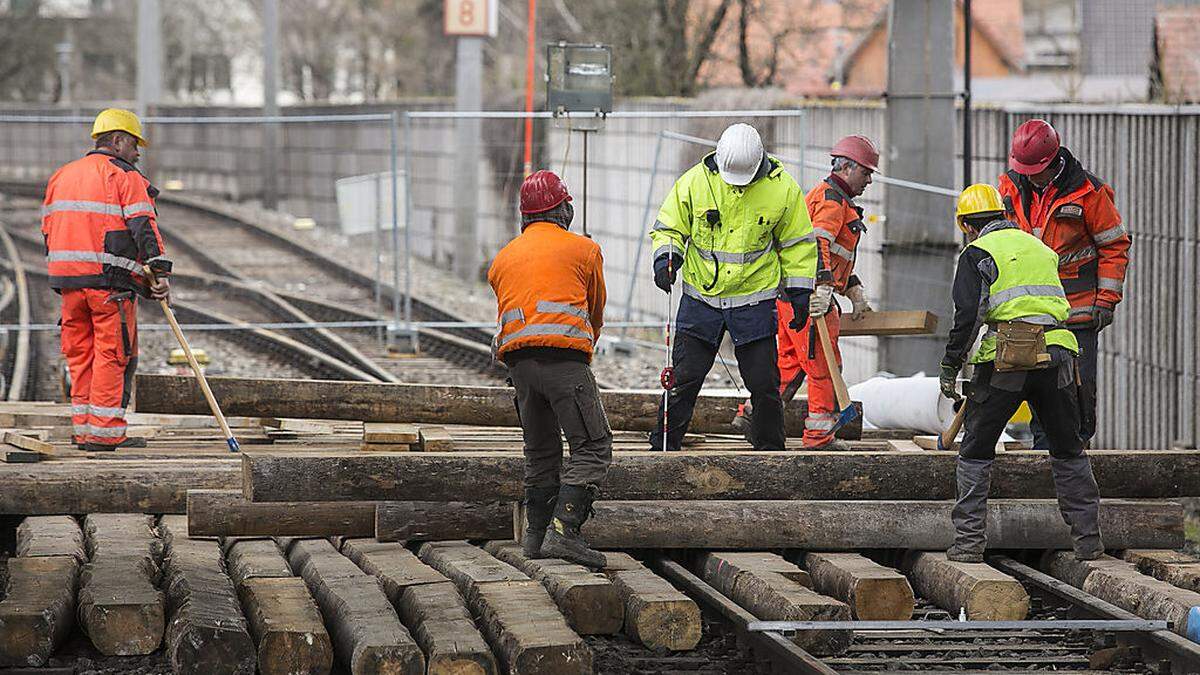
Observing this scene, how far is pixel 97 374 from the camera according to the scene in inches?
409

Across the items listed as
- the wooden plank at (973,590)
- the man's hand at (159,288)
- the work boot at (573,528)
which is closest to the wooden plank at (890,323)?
the wooden plank at (973,590)

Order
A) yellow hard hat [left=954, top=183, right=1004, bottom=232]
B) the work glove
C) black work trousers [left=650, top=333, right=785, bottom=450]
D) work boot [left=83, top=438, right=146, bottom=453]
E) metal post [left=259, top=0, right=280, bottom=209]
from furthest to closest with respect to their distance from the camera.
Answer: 1. metal post [left=259, top=0, right=280, bottom=209]
2. work boot [left=83, top=438, right=146, bottom=453]
3. black work trousers [left=650, top=333, right=785, bottom=450]
4. yellow hard hat [left=954, top=183, right=1004, bottom=232]
5. the work glove

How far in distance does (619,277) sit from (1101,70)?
94.8ft

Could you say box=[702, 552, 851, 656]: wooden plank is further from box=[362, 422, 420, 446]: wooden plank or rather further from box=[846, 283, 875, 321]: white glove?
box=[846, 283, 875, 321]: white glove

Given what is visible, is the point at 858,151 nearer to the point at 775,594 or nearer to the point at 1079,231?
the point at 1079,231

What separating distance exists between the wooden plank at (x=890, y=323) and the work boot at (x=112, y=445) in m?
4.00

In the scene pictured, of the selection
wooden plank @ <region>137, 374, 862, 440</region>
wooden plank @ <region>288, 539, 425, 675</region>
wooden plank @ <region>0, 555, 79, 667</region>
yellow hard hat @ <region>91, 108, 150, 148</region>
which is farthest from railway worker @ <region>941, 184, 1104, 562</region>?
yellow hard hat @ <region>91, 108, 150, 148</region>

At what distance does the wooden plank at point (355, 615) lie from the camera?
6648mm

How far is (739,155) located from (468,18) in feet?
44.7

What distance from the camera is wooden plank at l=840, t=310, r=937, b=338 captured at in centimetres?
1038

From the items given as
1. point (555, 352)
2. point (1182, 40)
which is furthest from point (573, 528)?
point (1182, 40)

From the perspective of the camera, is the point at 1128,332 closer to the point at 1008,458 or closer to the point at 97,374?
the point at 1008,458

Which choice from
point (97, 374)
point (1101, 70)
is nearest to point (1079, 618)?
point (97, 374)

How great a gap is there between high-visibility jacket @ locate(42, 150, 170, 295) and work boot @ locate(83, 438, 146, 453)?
2.82 ft
